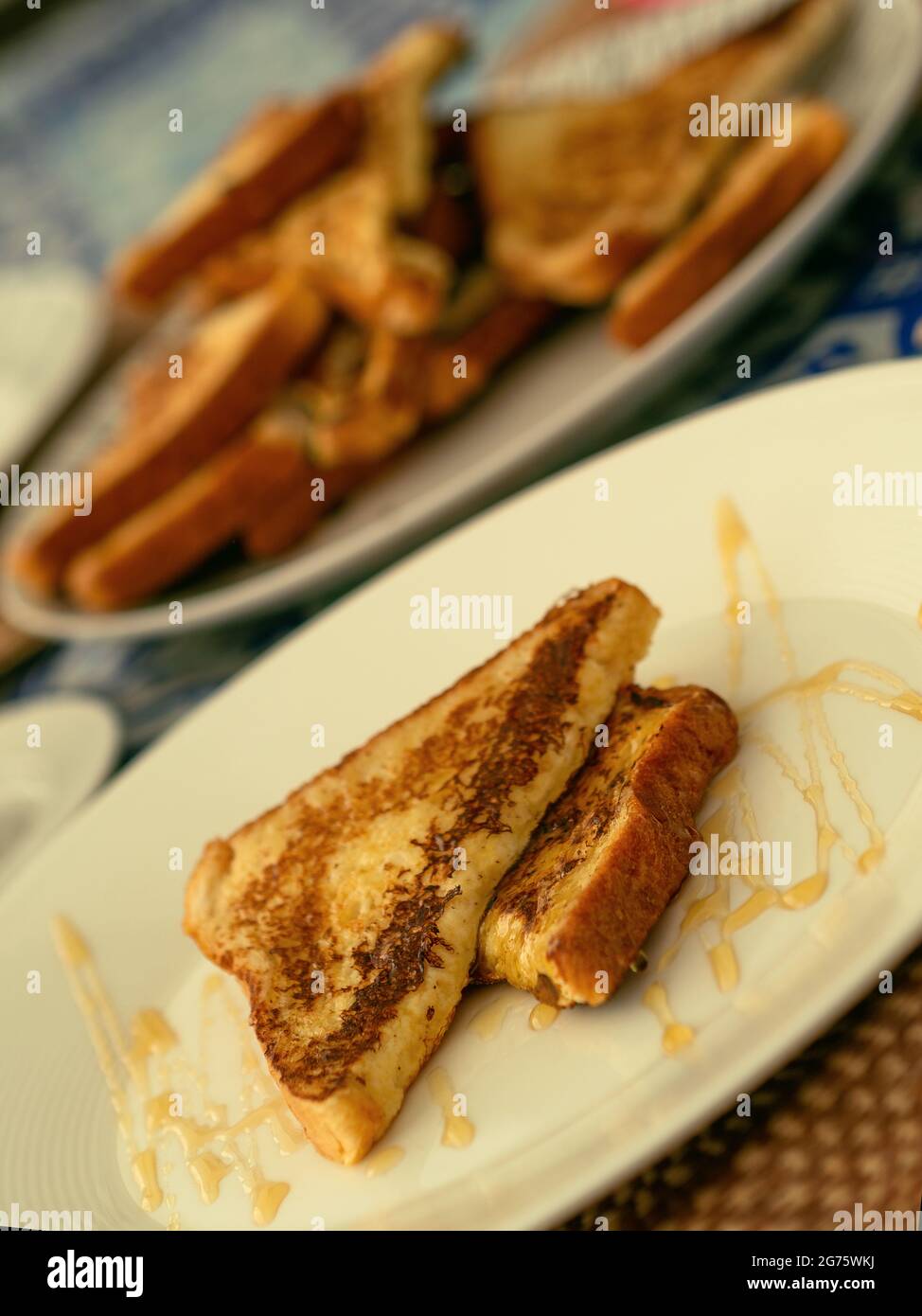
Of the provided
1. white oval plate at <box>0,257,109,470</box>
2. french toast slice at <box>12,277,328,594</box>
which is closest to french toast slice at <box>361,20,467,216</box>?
french toast slice at <box>12,277,328,594</box>

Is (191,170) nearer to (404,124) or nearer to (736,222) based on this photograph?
(404,124)

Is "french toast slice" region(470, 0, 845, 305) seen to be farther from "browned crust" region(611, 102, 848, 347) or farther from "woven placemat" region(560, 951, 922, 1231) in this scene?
"woven placemat" region(560, 951, 922, 1231)

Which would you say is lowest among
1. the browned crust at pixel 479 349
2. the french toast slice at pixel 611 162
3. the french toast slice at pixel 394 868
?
the french toast slice at pixel 394 868

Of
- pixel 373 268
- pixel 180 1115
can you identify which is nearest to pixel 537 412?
pixel 373 268

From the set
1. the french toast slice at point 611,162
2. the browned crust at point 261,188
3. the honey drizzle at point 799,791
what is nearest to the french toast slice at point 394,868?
the honey drizzle at point 799,791

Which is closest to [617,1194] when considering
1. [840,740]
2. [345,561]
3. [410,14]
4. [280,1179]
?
[280,1179]

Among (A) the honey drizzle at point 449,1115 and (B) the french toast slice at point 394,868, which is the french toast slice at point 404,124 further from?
(A) the honey drizzle at point 449,1115

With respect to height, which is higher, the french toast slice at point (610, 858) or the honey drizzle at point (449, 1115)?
the french toast slice at point (610, 858)
